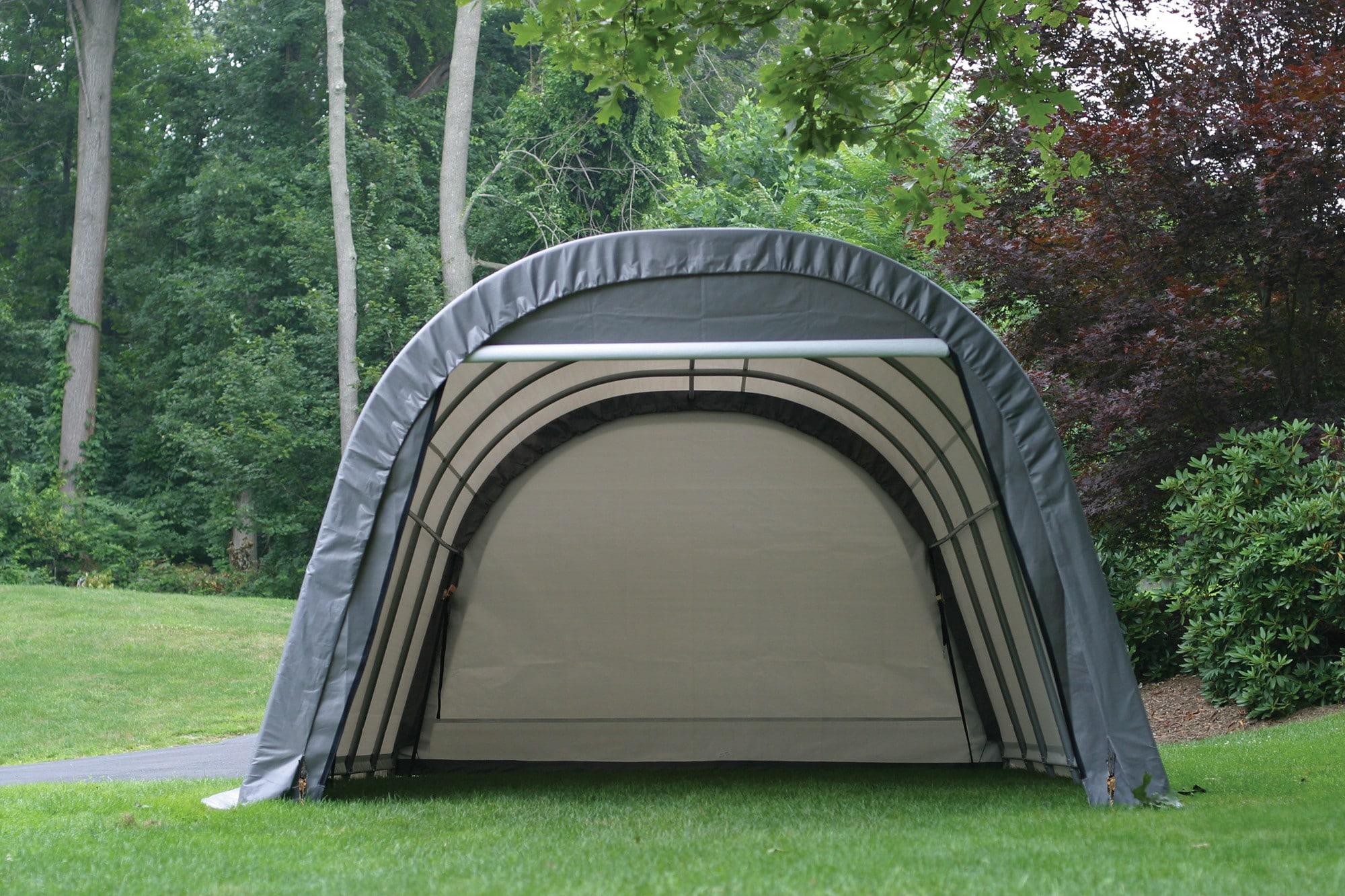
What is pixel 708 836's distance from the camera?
5.08 meters

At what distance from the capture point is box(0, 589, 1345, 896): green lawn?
4078mm

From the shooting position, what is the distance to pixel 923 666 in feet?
27.2

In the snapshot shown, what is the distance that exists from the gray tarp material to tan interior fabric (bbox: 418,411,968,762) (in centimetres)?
257

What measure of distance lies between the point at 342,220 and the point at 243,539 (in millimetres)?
7320

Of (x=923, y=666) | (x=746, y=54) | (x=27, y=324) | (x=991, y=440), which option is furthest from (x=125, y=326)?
(x=991, y=440)

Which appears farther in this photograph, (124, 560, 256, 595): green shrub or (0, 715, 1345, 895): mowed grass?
(124, 560, 256, 595): green shrub

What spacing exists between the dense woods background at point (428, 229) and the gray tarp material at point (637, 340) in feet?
12.8

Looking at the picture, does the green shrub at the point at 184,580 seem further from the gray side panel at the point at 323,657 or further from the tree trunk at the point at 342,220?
the gray side panel at the point at 323,657

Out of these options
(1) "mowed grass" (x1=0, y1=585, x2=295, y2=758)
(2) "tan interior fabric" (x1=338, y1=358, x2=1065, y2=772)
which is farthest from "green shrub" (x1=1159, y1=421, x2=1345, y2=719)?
(1) "mowed grass" (x1=0, y1=585, x2=295, y2=758)

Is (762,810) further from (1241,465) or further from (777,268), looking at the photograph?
(1241,465)

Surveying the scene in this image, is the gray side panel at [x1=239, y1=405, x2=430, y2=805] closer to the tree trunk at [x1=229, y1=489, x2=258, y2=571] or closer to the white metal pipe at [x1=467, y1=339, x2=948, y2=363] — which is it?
the white metal pipe at [x1=467, y1=339, x2=948, y2=363]

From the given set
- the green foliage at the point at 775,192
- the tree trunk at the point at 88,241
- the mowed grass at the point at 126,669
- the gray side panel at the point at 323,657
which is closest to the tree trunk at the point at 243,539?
the tree trunk at the point at 88,241

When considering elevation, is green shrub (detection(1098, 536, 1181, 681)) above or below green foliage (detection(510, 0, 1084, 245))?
below

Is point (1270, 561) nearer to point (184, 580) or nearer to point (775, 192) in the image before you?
point (775, 192)
